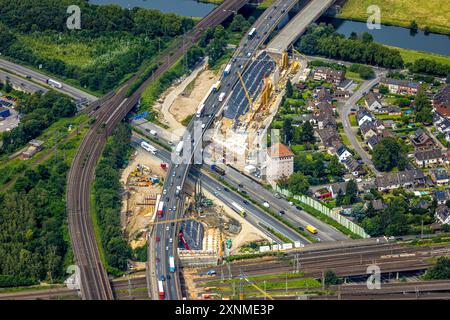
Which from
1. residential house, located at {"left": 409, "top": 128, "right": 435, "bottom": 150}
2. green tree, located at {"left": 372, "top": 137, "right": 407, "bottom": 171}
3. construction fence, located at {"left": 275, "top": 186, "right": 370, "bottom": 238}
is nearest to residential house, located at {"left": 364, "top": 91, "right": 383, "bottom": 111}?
residential house, located at {"left": 409, "top": 128, "right": 435, "bottom": 150}

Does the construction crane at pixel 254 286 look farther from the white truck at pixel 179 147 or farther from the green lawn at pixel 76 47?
the green lawn at pixel 76 47

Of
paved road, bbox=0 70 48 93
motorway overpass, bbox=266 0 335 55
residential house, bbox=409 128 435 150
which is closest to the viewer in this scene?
residential house, bbox=409 128 435 150

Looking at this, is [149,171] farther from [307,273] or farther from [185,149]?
[307,273]

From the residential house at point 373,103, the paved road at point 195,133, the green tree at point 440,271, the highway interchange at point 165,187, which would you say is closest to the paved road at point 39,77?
the highway interchange at point 165,187

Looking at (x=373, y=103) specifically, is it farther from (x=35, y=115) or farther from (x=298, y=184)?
(x=35, y=115)

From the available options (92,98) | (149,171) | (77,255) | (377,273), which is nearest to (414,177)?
(377,273)

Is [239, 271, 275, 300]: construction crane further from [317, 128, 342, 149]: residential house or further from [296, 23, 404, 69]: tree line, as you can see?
[296, 23, 404, 69]: tree line
